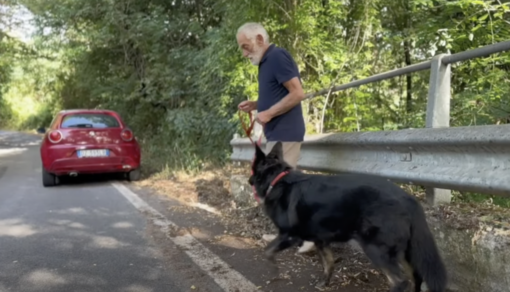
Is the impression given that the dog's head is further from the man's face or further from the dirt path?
the man's face

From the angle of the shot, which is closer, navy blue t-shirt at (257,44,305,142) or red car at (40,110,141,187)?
navy blue t-shirt at (257,44,305,142)

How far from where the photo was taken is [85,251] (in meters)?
4.57

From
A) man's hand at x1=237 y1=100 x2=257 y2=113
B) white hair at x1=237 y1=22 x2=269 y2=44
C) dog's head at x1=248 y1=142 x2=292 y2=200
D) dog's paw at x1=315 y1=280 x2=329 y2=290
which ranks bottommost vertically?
dog's paw at x1=315 y1=280 x2=329 y2=290

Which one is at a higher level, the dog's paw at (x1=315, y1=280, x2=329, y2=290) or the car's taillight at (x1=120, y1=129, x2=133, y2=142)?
the car's taillight at (x1=120, y1=129, x2=133, y2=142)

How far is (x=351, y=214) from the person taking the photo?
3037mm

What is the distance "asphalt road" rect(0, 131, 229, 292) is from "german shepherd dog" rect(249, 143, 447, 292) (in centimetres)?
83

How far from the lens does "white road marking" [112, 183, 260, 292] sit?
Answer: 11.8 feet

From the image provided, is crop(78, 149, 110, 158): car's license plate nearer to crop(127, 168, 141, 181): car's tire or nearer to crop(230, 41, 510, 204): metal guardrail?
crop(127, 168, 141, 181): car's tire

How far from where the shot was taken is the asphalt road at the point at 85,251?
12.1ft

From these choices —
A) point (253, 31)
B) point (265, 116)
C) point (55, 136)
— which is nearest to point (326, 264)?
point (265, 116)

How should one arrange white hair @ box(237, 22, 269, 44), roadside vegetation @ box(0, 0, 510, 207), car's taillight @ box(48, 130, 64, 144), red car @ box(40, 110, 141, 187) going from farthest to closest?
car's taillight @ box(48, 130, 64, 144) → red car @ box(40, 110, 141, 187) → roadside vegetation @ box(0, 0, 510, 207) → white hair @ box(237, 22, 269, 44)

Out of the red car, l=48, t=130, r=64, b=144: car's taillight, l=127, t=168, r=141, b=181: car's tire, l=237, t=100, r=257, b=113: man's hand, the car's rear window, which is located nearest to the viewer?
l=237, t=100, r=257, b=113: man's hand

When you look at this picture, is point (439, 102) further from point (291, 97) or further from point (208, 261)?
point (208, 261)

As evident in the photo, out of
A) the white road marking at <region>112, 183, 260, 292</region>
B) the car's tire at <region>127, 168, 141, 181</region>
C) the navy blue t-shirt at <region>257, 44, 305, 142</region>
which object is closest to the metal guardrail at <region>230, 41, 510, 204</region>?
the navy blue t-shirt at <region>257, 44, 305, 142</region>
